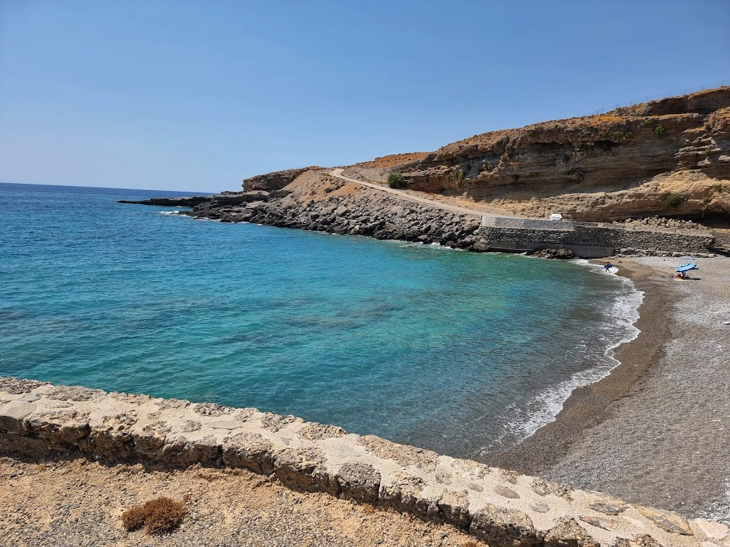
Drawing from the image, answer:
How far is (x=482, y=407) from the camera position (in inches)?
392

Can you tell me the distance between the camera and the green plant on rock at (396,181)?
5628 cm

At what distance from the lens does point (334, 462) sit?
17.3ft

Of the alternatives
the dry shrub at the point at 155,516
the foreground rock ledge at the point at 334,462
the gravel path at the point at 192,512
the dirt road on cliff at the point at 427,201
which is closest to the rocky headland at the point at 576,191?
the dirt road on cliff at the point at 427,201

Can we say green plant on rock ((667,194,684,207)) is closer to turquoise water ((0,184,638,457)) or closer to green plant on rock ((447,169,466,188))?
turquoise water ((0,184,638,457))

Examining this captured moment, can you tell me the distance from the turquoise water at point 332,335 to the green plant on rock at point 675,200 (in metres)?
13.2

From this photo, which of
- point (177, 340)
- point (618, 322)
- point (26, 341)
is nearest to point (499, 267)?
point (618, 322)

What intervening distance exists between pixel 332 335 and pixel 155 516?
32.1 feet

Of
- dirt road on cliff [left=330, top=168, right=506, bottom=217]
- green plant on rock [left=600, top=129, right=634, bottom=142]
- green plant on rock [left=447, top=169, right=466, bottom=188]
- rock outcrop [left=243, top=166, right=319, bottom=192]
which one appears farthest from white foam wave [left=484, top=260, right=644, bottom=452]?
rock outcrop [left=243, top=166, right=319, bottom=192]

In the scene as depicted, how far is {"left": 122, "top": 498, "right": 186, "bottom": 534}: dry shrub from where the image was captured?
4.64 m

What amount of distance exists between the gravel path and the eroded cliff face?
40.7 metres

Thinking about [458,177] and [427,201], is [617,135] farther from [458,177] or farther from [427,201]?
[427,201]

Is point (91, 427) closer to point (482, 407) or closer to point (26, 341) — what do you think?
point (482, 407)

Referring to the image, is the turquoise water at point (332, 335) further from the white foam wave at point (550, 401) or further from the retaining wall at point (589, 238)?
the retaining wall at point (589, 238)

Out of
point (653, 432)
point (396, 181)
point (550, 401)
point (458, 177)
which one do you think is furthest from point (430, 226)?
point (653, 432)
